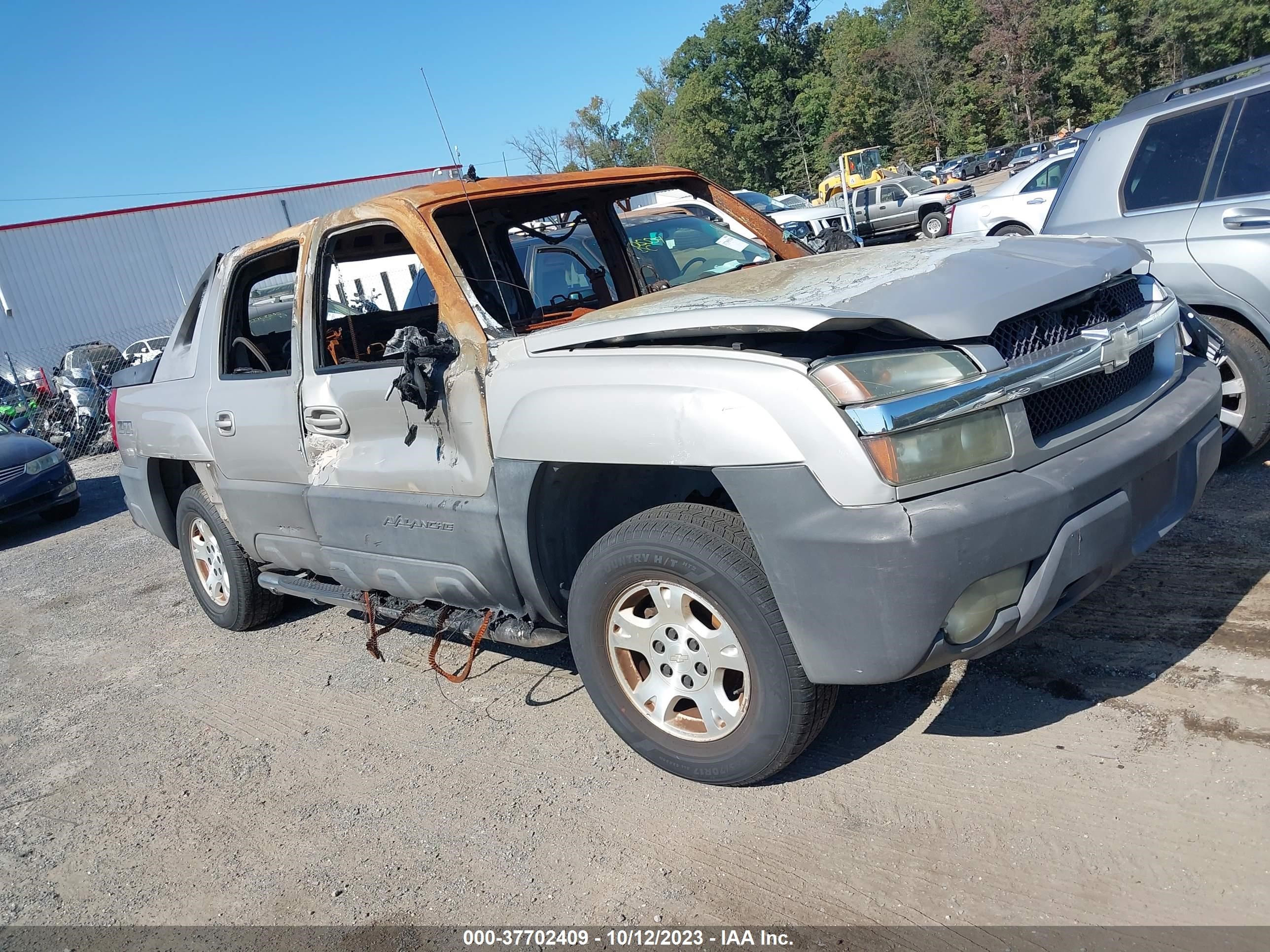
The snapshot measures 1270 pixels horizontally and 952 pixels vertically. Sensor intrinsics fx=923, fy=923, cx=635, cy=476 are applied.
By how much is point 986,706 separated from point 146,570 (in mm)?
6680

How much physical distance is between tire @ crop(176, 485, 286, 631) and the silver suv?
16.0ft

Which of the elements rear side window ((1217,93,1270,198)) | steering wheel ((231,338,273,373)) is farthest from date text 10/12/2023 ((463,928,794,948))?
rear side window ((1217,93,1270,198))

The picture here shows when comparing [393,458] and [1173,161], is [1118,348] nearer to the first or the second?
[393,458]

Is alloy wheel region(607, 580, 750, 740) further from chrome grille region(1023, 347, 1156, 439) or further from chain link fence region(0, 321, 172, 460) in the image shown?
chain link fence region(0, 321, 172, 460)

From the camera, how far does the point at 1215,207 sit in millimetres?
4449

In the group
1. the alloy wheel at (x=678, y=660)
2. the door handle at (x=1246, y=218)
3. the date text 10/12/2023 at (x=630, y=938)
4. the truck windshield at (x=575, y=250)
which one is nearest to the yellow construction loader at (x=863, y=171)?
the door handle at (x=1246, y=218)

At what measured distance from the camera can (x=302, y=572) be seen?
4723 mm

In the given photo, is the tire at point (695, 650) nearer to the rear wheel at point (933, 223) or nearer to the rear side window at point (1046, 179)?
the rear side window at point (1046, 179)

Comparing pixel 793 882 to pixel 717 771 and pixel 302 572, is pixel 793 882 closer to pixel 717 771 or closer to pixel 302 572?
pixel 717 771

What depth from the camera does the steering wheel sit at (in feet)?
15.3

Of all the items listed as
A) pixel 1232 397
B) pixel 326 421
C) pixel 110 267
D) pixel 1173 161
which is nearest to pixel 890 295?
pixel 326 421

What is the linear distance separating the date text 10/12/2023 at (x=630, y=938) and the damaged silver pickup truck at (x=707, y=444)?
0.52 m

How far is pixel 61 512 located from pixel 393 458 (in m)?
8.59

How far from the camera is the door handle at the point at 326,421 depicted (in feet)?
12.4
